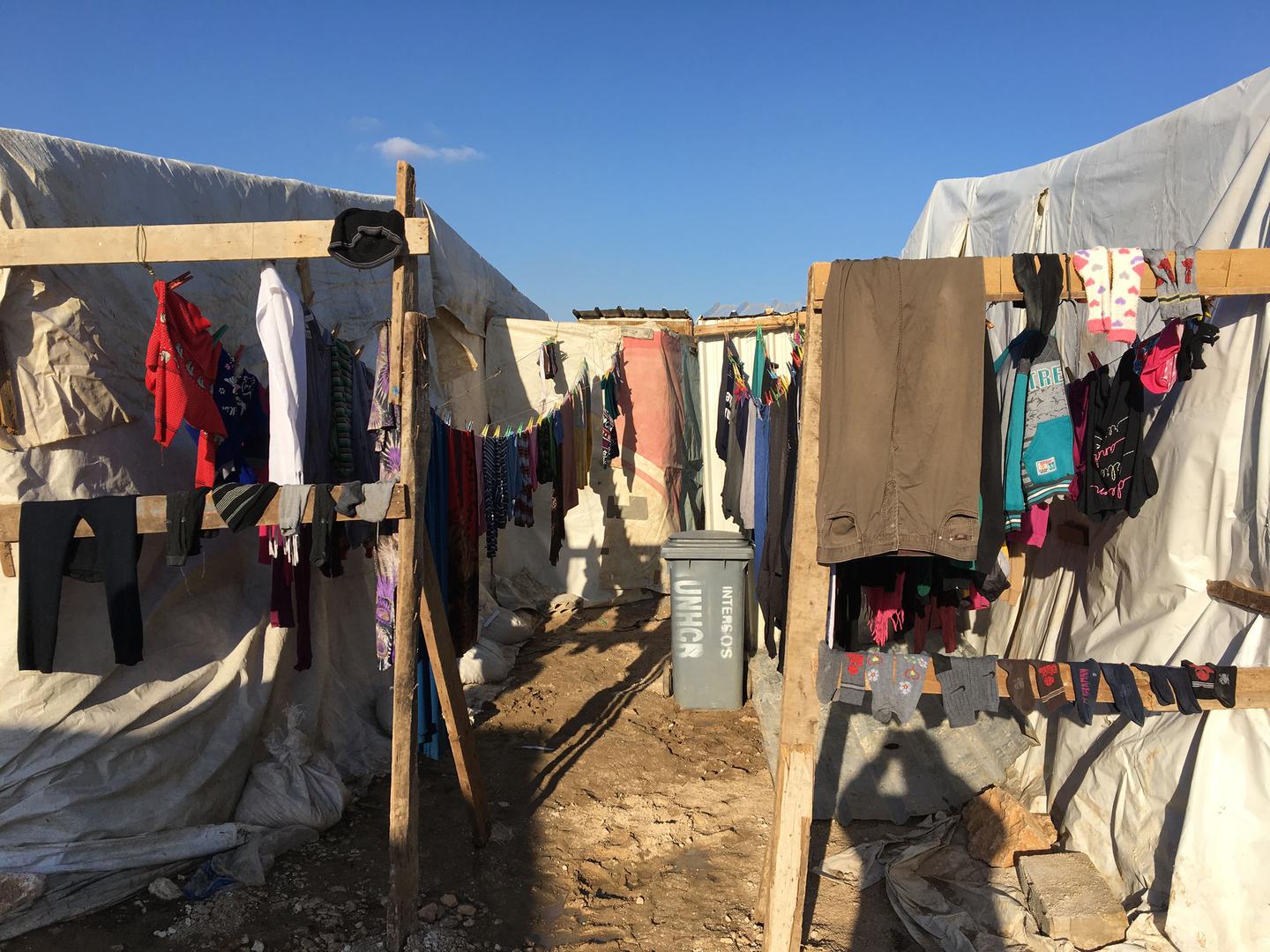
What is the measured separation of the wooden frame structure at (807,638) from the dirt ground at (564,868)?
0.78 meters

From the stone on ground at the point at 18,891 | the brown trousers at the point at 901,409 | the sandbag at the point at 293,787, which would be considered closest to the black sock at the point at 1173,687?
the brown trousers at the point at 901,409

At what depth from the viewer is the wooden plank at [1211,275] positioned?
2963 millimetres

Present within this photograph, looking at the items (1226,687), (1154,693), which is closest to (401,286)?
(1154,693)

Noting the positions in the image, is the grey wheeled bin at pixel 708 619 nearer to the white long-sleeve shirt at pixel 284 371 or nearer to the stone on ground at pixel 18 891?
the white long-sleeve shirt at pixel 284 371

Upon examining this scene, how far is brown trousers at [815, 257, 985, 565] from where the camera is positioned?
2.81 meters

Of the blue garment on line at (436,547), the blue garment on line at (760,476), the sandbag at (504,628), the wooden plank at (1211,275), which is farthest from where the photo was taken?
the sandbag at (504,628)

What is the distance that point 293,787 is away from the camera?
15.2 feet

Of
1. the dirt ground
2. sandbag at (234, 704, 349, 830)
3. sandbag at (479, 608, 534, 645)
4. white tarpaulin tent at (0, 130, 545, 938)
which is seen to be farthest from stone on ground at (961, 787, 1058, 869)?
sandbag at (479, 608, 534, 645)

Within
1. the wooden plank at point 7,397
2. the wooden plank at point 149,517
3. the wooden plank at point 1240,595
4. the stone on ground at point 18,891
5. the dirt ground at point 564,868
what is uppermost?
the wooden plank at point 7,397

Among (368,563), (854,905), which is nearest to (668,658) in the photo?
(368,563)

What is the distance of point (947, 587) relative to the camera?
3984 millimetres

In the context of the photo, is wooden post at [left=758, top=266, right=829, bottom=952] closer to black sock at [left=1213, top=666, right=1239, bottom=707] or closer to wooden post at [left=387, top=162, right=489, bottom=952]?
black sock at [left=1213, top=666, right=1239, bottom=707]

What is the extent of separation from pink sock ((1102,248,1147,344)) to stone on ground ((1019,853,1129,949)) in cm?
252

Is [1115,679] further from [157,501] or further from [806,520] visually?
[157,501]
